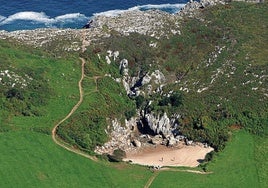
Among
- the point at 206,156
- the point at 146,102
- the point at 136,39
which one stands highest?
the point at 136,39

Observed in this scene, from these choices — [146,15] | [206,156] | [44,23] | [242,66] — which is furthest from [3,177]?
[44,23]

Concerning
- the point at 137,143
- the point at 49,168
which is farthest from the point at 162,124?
the point at 49,168

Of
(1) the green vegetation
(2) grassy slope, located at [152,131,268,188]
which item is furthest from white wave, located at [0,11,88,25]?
(2) grassy slope, located at [152,131,268,188]

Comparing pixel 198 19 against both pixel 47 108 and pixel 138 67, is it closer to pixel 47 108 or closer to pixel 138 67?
pixel 138 67

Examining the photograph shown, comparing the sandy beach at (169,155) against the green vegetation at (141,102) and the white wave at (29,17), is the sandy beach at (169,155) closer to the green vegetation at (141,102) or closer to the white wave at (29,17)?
the green vegetation at (141,102)

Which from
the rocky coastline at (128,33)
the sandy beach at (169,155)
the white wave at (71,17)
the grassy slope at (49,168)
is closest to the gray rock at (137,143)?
the rocky coastline at (128,33)

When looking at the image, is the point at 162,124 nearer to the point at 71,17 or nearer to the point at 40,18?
the point at 71,17
